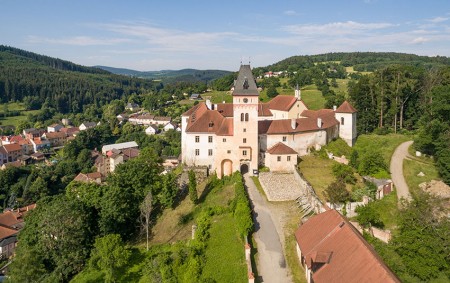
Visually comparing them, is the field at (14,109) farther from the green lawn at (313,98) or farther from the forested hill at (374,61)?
the green lawn at (313,98)

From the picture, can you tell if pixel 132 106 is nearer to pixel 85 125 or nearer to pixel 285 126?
pixel 85 125

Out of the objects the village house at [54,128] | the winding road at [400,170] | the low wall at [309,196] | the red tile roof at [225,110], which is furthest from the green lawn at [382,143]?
the village house at [54,128]

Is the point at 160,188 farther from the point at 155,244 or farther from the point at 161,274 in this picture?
the point at 161,274

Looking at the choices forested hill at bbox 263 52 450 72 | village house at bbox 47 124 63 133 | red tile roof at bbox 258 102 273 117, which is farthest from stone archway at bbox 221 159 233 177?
village house at bbox 47 124 63 133

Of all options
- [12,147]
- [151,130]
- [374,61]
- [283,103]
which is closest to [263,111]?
[283,103]

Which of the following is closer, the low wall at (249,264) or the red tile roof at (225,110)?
the low wall at (249,264)

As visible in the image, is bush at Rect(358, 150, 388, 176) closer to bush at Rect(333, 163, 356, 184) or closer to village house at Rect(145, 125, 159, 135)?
bush at Rect(333, 163, 356, 184)

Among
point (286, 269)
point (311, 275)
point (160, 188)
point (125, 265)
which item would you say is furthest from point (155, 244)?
point (311, 275)
